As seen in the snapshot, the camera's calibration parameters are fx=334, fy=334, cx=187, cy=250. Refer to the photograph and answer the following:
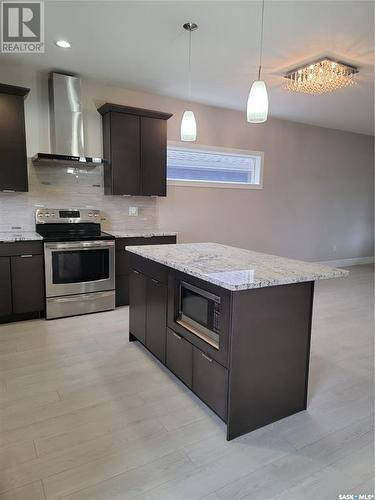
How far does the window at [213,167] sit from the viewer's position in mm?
4965

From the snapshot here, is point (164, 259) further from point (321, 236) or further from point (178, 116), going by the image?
point (321, 236)

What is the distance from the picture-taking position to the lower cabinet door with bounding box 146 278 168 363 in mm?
2498

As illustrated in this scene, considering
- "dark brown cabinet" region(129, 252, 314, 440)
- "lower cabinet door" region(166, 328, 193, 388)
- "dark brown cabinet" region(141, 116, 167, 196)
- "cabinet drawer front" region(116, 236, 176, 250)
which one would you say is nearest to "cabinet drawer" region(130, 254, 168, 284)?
"dark brown cabinet" region(129, 252, 314, 440)

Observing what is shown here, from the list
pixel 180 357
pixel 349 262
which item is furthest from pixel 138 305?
pixel 349 262

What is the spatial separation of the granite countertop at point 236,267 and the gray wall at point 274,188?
2.35m

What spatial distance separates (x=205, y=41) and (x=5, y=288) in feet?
10.1

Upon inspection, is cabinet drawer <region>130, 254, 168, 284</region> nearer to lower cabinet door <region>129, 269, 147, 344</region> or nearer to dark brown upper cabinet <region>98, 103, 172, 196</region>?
lower cabinet door <region>129, 269, 147, 344</region>

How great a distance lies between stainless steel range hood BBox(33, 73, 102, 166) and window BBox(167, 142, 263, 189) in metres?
1.38

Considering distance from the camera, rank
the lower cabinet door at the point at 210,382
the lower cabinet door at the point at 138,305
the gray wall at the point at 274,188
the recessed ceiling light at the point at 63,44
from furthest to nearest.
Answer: the gray wall at the point at 274,188
the recessed ceiling light at the point at 63,44
the lower cabinet door at the point at 138,305
the lower cabinet door at the point at 210,382

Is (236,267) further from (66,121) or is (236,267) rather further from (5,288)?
(66,121)

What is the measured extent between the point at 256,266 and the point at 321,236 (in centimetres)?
517

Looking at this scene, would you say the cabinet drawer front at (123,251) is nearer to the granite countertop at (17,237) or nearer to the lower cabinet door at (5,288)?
the granite countertop at (17,237)

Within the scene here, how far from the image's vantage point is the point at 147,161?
170 inches

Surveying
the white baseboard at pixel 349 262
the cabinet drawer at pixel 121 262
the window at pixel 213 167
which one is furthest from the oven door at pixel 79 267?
the white baseboard at pixel 349 262
